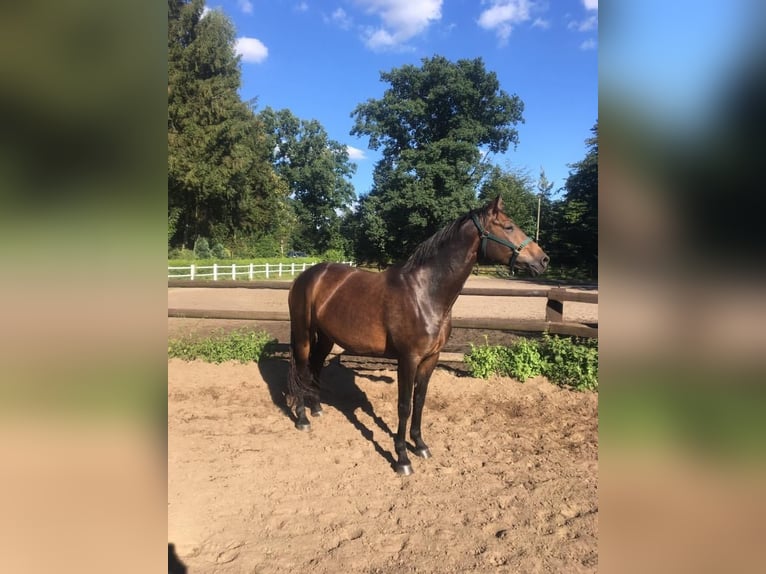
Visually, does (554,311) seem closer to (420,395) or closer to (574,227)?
(420,395)

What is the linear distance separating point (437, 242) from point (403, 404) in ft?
4.15

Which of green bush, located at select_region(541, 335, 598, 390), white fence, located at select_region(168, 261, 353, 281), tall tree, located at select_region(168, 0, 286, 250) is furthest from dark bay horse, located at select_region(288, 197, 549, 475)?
white fence, located at select_region(168, 261, 353, 281)

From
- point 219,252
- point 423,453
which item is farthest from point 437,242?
point 219,252

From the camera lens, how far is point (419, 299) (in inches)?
129

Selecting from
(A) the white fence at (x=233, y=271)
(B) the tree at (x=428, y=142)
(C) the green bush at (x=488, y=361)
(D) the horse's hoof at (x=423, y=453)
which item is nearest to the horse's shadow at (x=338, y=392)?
(D) the horse's hoof at (x=423, y=453)

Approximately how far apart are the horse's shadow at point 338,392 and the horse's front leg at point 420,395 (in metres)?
0.30

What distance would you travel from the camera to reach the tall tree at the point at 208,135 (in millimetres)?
15555

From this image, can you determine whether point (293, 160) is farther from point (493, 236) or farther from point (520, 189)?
point (493, 236)

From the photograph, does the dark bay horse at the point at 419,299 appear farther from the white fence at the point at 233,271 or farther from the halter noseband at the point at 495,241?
the white fence at the point at 233,271

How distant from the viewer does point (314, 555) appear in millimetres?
2230

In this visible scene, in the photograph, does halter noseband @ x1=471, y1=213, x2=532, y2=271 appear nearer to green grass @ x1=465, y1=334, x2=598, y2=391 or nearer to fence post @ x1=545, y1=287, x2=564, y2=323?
green grass @ x1=465, y1=334, x2=598, y2=391

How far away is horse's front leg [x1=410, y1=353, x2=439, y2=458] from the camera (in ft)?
11.3
